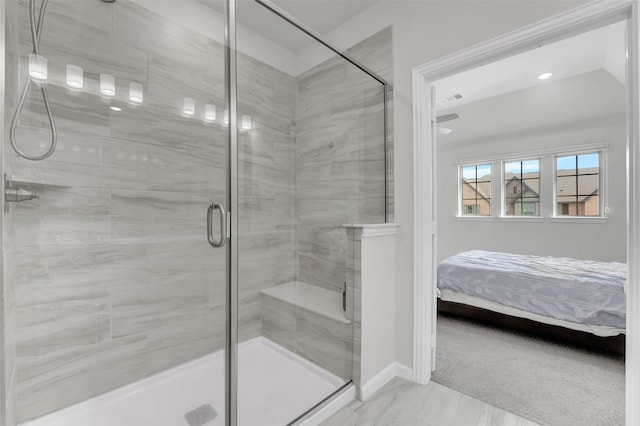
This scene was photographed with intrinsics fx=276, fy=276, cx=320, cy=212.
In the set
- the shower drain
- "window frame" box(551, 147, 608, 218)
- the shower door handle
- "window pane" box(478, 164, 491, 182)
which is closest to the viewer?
the shower door handle

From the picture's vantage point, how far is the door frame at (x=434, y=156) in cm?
125

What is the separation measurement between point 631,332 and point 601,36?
329 centimetres

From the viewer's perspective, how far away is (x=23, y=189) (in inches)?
50.7

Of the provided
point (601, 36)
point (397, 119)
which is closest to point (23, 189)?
point (397, 119)

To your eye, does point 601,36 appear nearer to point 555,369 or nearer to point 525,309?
point 525,309

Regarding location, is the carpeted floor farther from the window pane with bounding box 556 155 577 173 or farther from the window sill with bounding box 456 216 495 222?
the window pane with bounding box 556 155 577 173

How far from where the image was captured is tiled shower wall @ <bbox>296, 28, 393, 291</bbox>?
196 cm

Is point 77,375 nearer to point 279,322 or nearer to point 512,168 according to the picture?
point 279,322

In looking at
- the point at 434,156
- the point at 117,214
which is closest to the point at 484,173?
the point at 434,156

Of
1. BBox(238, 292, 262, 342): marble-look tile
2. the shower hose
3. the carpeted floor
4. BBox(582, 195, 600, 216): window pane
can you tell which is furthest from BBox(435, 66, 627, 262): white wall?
the shower hose

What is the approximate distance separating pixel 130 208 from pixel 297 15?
2.07m

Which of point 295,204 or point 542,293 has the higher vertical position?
point 295,204

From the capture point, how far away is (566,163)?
4332mm

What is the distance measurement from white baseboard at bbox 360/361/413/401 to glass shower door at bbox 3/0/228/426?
→ 2.95 feet
